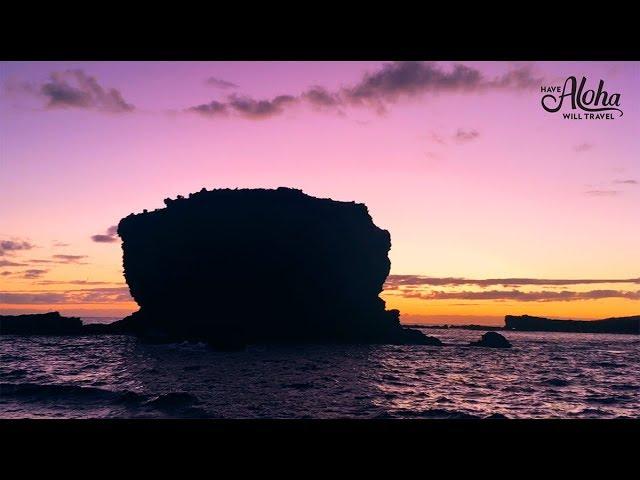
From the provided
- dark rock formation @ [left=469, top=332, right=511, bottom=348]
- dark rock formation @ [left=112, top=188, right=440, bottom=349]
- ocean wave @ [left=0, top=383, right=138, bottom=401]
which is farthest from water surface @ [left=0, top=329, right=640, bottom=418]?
dark rock formation @ [left=469, top=332, right=511, bottom=348]

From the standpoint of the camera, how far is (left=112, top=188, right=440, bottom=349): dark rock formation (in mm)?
54219

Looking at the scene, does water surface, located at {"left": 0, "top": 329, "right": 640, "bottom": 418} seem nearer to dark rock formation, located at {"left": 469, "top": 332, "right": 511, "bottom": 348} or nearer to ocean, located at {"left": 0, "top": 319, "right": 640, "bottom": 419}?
ocean, located at {"left": 0, "top": 319, "right": 640, "bottom": 419}

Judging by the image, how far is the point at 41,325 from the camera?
7506 cm

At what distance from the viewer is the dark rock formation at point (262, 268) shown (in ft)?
178

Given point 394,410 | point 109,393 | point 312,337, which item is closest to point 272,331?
point 312,337

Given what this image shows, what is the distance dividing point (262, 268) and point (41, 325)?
4159cm

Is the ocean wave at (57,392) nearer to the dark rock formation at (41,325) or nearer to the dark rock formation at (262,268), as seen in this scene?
the dark rock formation at (262,268)

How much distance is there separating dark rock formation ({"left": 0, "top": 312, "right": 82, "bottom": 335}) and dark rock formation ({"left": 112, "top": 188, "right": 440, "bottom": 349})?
2060 cm

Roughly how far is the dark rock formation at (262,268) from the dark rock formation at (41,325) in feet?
67.6

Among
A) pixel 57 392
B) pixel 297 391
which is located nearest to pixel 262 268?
pixel 297 391
